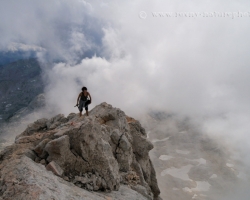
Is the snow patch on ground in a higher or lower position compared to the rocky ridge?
higher

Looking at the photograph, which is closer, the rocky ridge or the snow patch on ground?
the rocky ridge

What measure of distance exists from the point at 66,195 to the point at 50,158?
6059 mm

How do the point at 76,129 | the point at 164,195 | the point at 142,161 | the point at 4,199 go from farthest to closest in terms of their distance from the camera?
the point at 164,195
the point at 142,161
the point at 76,129
the point at 4,199

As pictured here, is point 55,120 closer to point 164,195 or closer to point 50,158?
point 50,158

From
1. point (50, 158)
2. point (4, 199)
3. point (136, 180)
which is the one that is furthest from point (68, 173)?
point (136, 180)

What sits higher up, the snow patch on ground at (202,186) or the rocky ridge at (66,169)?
the snow patch on ground at (202,186)

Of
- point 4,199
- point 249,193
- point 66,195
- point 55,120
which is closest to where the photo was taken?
point 4,199

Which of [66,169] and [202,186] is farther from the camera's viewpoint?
[202,186]

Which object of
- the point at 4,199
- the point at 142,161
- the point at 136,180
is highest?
the point at 142,161

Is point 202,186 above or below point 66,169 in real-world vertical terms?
above

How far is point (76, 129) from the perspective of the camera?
2231 centimetres

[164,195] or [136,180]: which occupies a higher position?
[164,195]

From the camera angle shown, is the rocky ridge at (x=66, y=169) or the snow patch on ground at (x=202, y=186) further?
the snow patch on ground at (x=202, y=186)

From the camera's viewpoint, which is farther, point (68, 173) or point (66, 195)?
point (68, 173)
